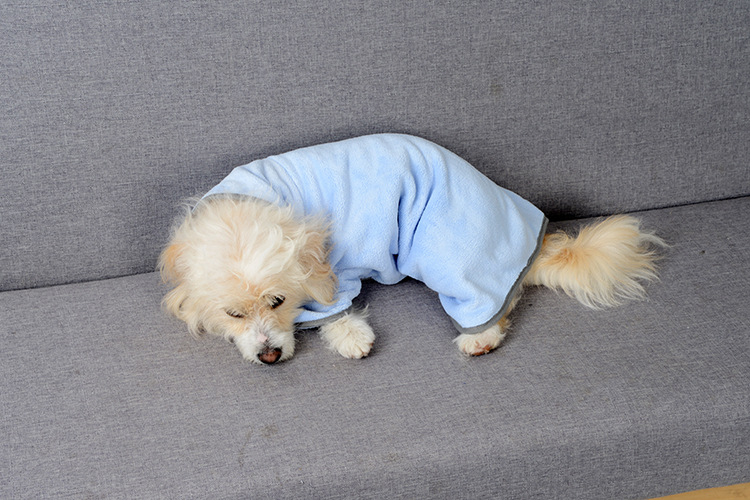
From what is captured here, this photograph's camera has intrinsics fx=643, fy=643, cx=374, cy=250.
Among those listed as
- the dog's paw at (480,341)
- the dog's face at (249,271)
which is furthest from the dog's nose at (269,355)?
the dog's paw at (480,341)

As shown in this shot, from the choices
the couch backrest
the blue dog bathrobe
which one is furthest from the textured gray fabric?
the couch backrest

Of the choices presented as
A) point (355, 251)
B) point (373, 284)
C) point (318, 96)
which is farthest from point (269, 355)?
point (318, 96)

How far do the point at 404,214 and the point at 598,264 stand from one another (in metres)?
0.55

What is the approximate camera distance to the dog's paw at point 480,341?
1559mm

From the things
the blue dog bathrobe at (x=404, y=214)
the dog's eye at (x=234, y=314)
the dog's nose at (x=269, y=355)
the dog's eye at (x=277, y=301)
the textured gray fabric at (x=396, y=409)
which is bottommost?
Result: the textured gray fabric at (x=396, y=409)

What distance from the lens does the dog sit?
59.4 inches

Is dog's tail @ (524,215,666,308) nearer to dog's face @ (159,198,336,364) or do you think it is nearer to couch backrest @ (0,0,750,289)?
couch backrest @ (0,0,750,289)

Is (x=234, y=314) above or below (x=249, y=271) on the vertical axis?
below

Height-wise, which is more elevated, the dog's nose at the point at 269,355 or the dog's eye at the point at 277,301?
the dog's eye at the point at 277,301

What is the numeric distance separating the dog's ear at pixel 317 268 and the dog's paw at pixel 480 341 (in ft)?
1.16

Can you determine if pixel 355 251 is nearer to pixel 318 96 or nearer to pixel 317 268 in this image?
pixel 317 268

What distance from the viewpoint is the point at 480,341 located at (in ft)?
→ 5.12

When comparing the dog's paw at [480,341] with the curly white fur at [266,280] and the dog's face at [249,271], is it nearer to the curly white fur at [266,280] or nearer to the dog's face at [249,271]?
the curly white fur at [266,280]

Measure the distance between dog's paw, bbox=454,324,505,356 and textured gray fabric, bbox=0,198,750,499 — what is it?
31mm
